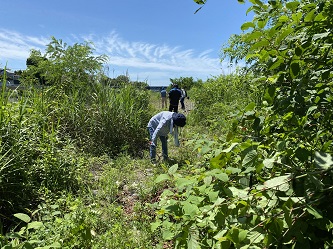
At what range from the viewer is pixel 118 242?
2.65m

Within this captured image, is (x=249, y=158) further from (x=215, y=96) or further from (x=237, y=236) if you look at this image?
(x=215, y=96)

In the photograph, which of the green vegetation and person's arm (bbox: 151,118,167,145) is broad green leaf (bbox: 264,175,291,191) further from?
person's arm (bbox: 151,118,167,145)

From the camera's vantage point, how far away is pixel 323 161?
3.14ft

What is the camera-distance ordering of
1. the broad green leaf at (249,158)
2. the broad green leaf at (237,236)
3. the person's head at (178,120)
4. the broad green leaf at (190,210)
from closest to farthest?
the broad green leaf at (237,236) < the broad green leaf at (249,158) < the broad green leaf at (190,210) < the person's head at (178,120)

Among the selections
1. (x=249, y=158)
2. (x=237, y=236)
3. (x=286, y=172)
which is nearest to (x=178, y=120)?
(x=286, y=172)

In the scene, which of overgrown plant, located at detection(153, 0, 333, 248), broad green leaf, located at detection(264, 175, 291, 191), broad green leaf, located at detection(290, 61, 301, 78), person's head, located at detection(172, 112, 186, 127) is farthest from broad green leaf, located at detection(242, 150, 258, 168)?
person's head, located at detection(172, 112, 186, 127)

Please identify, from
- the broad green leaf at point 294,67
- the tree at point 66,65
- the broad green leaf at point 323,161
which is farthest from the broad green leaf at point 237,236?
the tree at point 66,65

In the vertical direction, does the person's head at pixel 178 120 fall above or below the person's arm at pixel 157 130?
above

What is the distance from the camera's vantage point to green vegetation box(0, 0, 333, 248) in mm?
1142

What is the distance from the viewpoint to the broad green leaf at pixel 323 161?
3.06 ft

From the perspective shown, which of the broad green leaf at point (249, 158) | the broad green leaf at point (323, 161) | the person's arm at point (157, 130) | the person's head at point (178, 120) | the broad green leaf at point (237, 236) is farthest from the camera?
the person's arm at point (157, 130)

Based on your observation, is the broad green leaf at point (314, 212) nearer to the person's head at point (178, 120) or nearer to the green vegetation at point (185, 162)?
the green vegetation at point (185, 162)

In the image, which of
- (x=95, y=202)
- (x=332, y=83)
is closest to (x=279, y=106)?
(x=332, y=83)

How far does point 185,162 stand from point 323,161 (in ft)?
12.2
